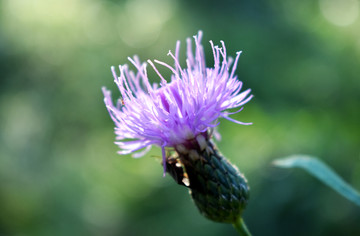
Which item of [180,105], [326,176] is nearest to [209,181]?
[180,105]

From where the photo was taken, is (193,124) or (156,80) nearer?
(193,124)

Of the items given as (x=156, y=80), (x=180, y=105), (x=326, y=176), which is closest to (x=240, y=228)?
(x=326, y=176)

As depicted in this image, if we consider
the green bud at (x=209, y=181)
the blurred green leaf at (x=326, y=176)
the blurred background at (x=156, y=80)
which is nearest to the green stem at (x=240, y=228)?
the green bud at (x=209, y=181)

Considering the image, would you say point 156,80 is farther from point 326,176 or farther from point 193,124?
point 326,176

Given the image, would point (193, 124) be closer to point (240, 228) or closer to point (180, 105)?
point (180, 105)

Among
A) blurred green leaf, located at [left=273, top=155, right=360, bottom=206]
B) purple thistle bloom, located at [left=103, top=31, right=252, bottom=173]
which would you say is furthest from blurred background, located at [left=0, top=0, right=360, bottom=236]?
purple thistle bloom, located at [left=103, top=31, right=252, bottom=173]

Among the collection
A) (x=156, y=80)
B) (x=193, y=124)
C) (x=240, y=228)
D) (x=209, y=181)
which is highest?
(x=156, y=80)

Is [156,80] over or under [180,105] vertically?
over
